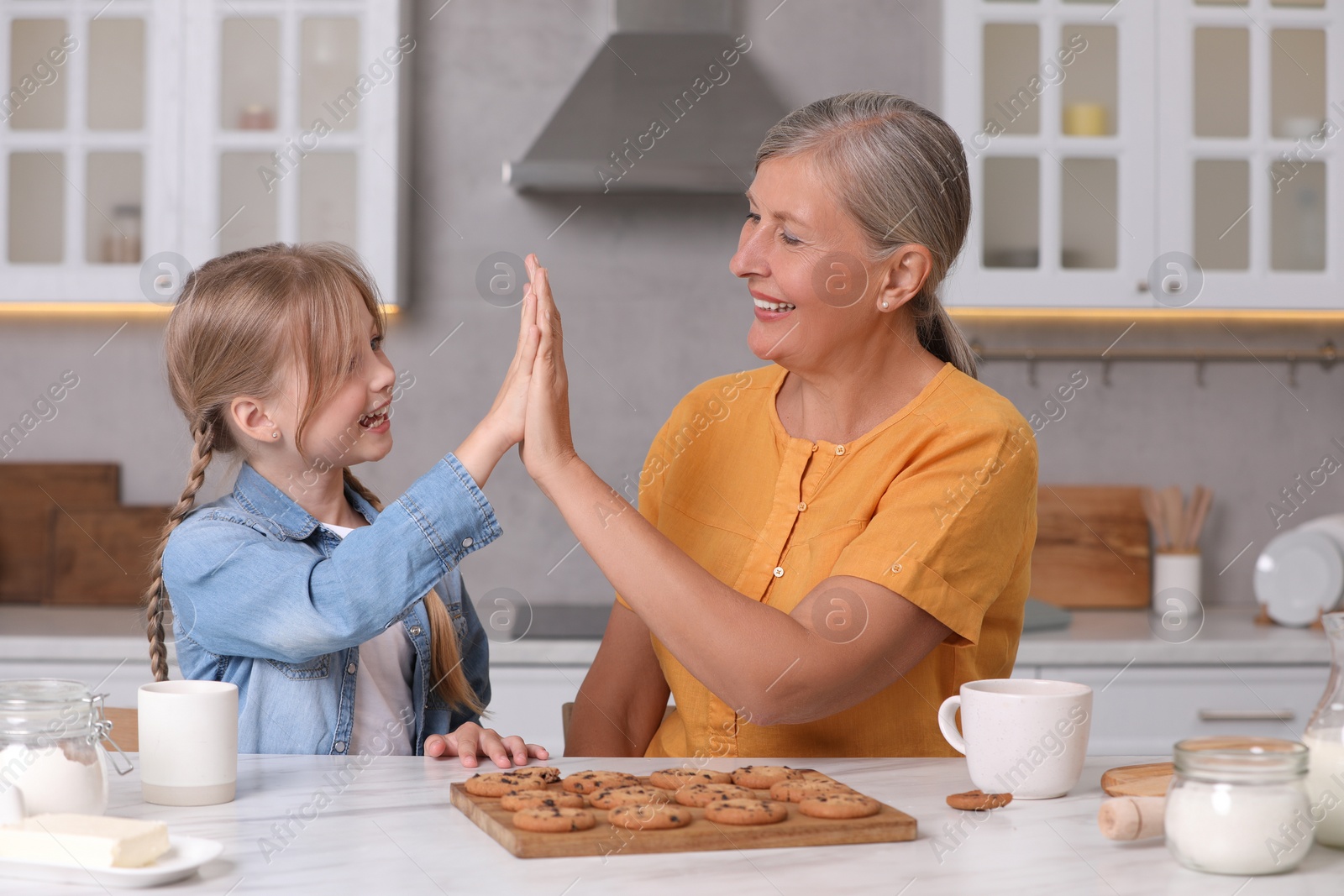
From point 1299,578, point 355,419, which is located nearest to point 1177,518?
point 1299,578

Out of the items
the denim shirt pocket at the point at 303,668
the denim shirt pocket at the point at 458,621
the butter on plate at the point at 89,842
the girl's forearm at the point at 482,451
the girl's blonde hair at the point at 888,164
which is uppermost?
the girl's blonde hair at the point at 888,164

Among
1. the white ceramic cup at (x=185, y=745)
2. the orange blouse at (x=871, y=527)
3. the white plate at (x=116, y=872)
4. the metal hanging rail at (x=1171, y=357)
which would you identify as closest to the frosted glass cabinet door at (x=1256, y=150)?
the metal hanging rail at (x=1171, y=357)

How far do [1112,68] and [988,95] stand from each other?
0.93ft

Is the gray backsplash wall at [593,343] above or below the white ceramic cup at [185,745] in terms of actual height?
above

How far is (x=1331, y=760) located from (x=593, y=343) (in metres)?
2.30

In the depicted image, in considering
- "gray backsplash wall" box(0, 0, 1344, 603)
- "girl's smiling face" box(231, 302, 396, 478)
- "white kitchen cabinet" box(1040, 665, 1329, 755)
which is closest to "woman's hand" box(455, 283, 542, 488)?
"girl's smiling face" box(231, 302, 396, 478)

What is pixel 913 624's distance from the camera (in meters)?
1.24

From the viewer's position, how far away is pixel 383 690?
1.43 m

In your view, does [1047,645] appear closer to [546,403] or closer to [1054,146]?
[1054,146]

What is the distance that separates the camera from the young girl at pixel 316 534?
1.17 m

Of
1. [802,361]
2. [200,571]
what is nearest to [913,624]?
[802,361]

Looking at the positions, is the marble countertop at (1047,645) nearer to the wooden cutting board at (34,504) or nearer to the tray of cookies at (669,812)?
the wooden cutting board at (34,504)

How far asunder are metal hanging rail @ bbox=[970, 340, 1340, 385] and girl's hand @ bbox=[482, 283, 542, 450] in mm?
1975

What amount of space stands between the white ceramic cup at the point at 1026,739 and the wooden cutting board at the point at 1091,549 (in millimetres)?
1972
